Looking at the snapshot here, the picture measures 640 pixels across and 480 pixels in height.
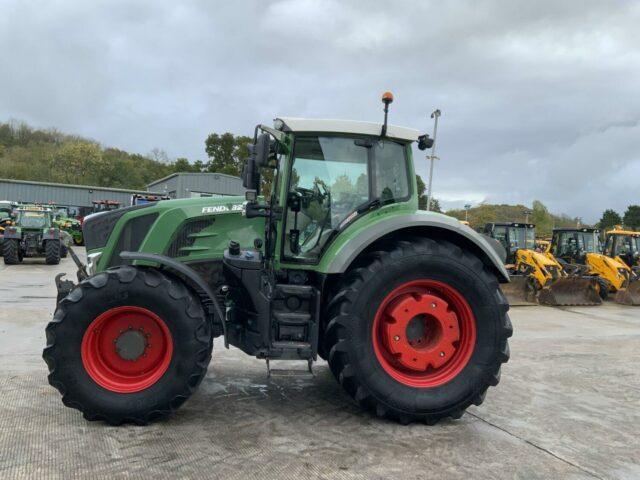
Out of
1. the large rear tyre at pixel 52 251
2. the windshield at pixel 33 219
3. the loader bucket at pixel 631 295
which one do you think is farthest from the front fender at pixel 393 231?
the windshield at pixel 33 219

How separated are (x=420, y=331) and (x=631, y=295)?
38.5 ft

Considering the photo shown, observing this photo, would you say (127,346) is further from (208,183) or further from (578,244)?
(208,183)

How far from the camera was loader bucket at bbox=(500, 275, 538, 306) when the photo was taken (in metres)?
12.4

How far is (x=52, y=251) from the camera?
17.2m

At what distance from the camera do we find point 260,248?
172 inches

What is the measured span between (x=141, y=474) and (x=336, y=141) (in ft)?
8.79

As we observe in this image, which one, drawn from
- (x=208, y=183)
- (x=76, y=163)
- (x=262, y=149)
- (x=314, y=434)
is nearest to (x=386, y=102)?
(x=262, y=149)

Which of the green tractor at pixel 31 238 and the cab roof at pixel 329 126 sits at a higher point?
the cab roof at pixel 329 126

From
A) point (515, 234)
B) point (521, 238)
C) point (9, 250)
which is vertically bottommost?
point (9, 250)

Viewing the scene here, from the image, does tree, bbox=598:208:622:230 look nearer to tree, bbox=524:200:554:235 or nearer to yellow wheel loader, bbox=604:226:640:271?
tree, bbox=524:200:554:235

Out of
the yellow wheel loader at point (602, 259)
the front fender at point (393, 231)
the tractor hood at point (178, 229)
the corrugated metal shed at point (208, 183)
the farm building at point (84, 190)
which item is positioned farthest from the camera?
the farm building at point (84, 190)

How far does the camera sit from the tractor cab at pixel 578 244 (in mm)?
16781

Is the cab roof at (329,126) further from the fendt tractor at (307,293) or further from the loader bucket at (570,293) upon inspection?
the loader bucket at (570,293)

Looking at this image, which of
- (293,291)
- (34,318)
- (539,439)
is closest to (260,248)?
(293,291)
